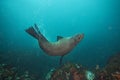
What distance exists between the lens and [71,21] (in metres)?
38.1

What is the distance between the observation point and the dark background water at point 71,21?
18.4 metres

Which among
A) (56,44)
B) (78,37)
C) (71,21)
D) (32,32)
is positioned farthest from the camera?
(71,21)

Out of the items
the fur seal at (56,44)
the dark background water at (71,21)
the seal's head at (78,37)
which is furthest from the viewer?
the dark background water at (71,21)

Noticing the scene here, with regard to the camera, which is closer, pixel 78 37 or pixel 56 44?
pixel 78 37

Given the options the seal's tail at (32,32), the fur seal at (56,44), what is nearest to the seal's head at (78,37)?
the fur seal at (56,44)

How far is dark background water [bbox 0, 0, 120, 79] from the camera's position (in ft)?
60.2

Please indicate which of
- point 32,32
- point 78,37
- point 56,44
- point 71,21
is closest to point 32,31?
point 32,32

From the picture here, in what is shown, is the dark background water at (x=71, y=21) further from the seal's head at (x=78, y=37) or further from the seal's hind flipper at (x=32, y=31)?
the seal's hind flipper at (x=32, y=31)

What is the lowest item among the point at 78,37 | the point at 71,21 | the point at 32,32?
the point at 78,37

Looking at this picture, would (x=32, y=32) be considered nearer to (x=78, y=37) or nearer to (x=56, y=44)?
(x=56, y=44)

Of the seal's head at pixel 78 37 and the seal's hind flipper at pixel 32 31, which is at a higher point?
the seal's hind flipper at pixel 32 31

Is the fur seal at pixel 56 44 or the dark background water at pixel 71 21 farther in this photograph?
the dark background water at pixel 71 21

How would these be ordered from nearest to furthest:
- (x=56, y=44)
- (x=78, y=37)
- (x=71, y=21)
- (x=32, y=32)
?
(x=78, y=37)
(x=32, y=32)
(x=56, y=44)
(x=71, y=21)

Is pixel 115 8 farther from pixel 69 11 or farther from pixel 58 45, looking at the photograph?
pixel 58 45
